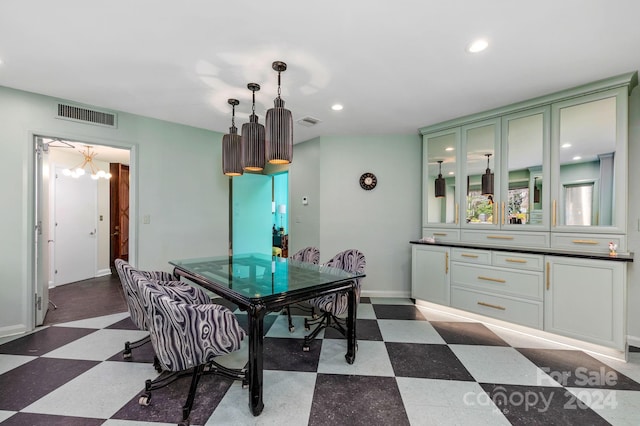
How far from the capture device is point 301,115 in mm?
3420

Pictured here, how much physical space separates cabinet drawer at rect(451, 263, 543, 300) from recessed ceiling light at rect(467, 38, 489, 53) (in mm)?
2151

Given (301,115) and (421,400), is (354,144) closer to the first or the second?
(301,115)

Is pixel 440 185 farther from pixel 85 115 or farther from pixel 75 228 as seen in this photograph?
pixel 75 228

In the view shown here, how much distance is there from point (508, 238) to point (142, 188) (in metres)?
4.45

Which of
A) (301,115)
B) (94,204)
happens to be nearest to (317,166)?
(301,115)

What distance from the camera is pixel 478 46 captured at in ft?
6.63

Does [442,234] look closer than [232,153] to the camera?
No

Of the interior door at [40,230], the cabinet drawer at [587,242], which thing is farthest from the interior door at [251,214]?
the cabinet drawer at [587,242]

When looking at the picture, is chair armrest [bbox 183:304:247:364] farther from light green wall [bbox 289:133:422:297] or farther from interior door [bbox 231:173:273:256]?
interior door [bbox 231:173:273:256]

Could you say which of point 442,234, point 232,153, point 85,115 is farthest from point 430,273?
point 85,115

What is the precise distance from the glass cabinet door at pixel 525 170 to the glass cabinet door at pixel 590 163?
84 mm

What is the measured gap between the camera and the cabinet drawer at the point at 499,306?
271 centimetres

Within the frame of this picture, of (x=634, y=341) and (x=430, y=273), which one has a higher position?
(x=430, y=273)

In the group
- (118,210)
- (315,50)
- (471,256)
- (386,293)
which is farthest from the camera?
(118,210)
